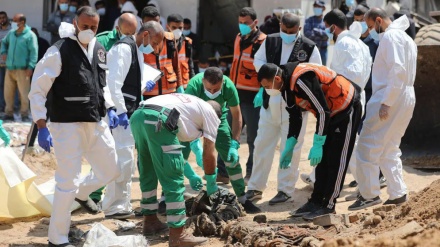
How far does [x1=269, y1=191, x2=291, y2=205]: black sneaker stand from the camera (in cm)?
1012

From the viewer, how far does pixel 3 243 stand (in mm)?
8445

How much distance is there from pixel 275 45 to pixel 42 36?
754 centimetres

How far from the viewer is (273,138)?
10219 millimetres

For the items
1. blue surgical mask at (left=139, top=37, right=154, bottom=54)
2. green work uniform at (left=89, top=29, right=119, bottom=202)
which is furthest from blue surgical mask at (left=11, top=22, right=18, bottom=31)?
blue surgical mask at (left=139, top=37, right=154, bottom=54)

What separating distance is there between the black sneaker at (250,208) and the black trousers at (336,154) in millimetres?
858

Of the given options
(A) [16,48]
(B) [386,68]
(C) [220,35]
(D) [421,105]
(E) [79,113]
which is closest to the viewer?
(E) [79,113]

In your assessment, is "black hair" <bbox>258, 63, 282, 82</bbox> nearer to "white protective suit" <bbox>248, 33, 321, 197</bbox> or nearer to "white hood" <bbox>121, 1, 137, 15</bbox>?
"white protective suit" <bbox>248, 33, 321, 197</bbox>

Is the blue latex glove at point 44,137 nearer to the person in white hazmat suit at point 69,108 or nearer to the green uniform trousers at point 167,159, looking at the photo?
the person in white hazmat suit at point 69,108

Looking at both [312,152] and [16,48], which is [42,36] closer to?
[16,48]

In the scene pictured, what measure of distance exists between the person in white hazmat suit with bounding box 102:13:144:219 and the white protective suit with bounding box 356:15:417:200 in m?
2.53

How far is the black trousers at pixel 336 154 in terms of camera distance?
8.84m

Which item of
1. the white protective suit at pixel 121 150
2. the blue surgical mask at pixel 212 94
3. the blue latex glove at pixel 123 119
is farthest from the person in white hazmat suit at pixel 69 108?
the blue surgical mask at pixel 212 94

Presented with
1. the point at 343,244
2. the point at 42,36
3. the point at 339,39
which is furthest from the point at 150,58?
the point at 42,36

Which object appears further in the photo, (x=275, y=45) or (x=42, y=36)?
(x=42, y=36)
